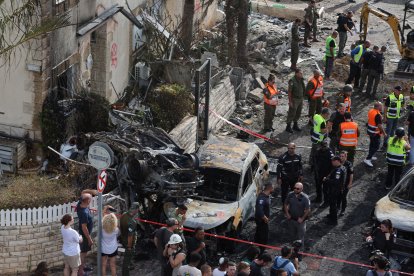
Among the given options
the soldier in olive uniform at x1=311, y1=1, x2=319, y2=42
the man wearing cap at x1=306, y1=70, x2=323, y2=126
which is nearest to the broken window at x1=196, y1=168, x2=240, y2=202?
the man wearing cap at x1=306, y1=70, x2=323, y2=126

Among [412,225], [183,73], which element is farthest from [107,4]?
[412,225]

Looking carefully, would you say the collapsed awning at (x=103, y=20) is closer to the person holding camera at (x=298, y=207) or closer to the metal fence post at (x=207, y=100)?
the metal fence post at (x=207, y=100)

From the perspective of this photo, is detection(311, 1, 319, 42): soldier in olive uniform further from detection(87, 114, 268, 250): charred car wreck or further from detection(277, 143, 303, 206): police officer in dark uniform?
detection(87, 114, 268, 250): charred car wreck

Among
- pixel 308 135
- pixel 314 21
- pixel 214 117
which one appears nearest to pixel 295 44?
pixel 314 21

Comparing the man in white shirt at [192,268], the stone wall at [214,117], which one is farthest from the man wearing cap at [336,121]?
the man in white shirt at [192,268]

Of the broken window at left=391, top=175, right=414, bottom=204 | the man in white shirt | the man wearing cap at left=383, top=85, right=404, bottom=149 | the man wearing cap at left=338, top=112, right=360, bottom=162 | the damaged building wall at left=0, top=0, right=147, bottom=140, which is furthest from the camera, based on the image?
the man wearing cap at left=383, top=85, right=404, bottom=149

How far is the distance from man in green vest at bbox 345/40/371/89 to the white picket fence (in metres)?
12.3

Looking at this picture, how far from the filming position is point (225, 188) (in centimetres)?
1697

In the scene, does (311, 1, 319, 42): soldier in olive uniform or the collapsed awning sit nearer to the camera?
the collapsed awning

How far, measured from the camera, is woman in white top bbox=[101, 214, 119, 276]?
1467 centimetres

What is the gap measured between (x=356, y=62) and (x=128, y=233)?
12.6m

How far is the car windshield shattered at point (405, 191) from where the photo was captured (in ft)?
55.9

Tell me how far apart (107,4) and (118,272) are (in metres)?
7.70

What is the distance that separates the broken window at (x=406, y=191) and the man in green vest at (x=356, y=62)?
904cm
